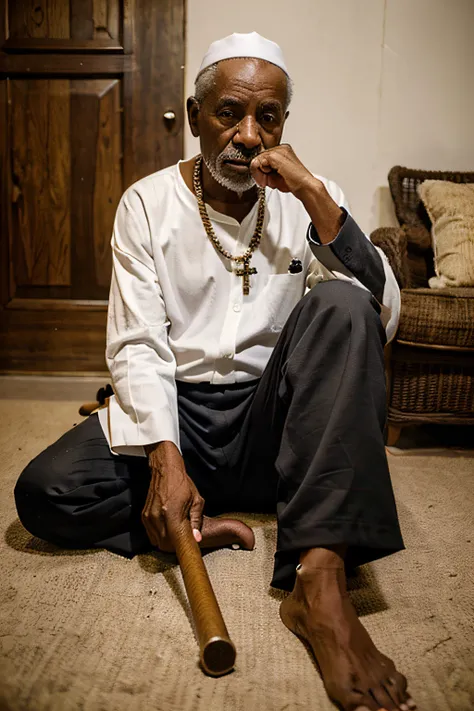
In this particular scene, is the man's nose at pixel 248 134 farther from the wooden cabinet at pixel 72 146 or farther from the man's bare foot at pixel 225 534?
the wooden cabinet at pixel 72 146

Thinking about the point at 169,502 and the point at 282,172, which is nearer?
the point at 169,502

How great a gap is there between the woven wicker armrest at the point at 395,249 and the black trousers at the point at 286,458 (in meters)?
0.96

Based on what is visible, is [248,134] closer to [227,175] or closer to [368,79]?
[227,175]

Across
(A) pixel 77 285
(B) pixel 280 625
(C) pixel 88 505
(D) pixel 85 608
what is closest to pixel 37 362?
(A) pixel 77 285

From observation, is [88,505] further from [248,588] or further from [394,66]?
[394,66]

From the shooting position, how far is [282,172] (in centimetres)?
128

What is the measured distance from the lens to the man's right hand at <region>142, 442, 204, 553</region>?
1.14 metres

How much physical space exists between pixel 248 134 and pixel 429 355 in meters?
1.05

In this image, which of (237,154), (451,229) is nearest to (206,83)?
(237,154)

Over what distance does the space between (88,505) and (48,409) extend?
1.28m

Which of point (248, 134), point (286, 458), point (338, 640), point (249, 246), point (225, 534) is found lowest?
point (225, 534)

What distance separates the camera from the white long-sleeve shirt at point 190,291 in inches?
50.7

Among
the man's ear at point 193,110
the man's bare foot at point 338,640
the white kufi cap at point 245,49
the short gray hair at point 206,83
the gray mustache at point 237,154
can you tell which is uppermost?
the white kufi cap at point 245,49

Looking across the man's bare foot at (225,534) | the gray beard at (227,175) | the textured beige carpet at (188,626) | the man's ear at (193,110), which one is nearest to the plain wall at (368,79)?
the man's ear at (193,110)
